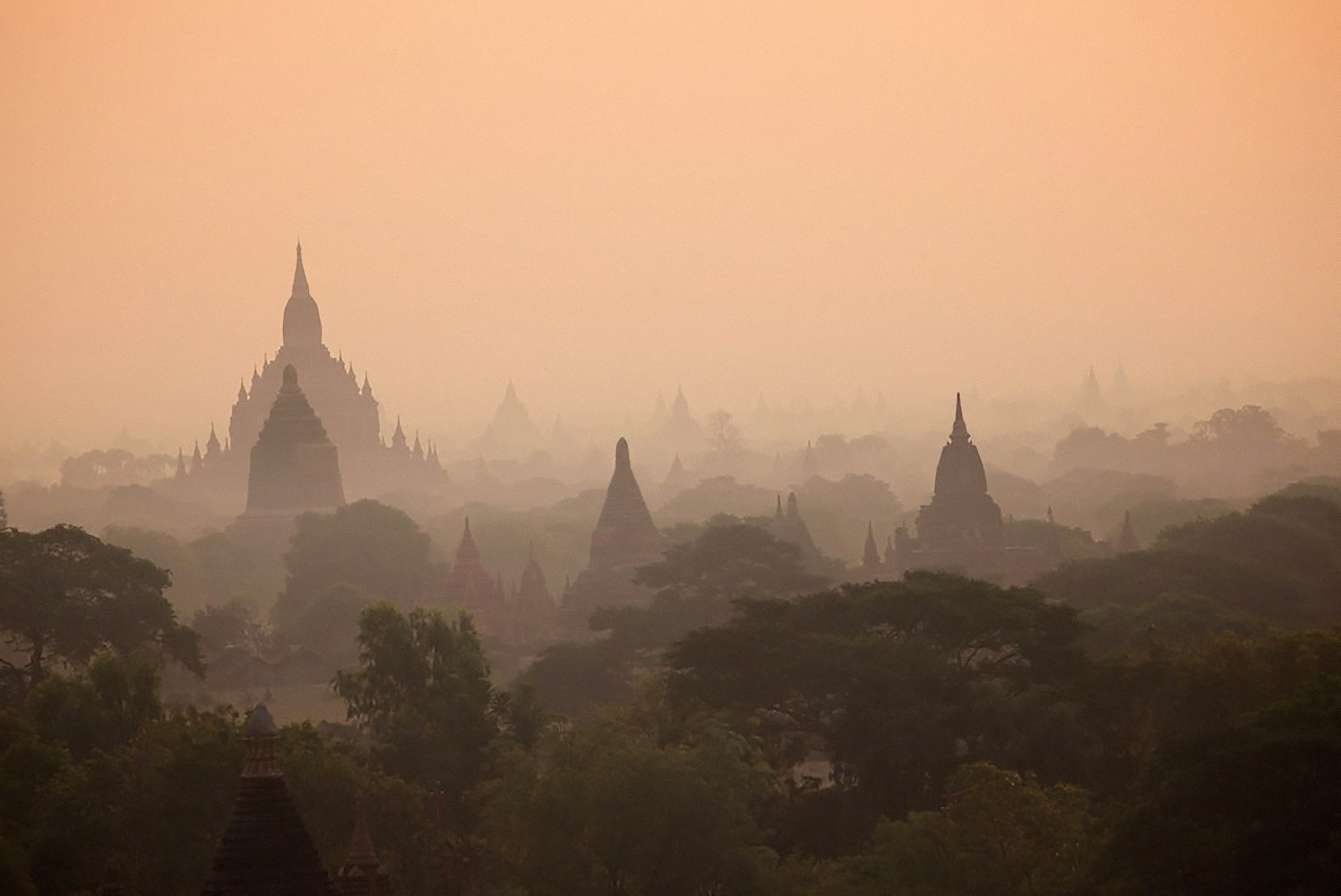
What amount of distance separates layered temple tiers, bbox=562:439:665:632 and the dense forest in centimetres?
2080

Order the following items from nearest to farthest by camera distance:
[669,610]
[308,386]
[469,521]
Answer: [669,610], [469,521], [308,386]

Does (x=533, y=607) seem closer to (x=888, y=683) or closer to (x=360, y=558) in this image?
(x=360, y=558)

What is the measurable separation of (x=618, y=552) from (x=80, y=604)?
28383 mm

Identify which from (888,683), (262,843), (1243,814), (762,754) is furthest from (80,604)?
(1243,814)

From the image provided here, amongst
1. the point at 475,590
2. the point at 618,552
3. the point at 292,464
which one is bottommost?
the point at 475,590

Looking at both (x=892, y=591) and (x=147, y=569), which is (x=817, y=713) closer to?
(x=892, y=591)

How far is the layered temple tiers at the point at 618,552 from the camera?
261 feet

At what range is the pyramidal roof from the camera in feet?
94.4

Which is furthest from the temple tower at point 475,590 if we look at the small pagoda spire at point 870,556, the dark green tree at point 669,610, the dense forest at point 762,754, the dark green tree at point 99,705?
the dark green tree at point 99,705

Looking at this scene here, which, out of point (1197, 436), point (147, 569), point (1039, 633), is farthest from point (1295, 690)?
point (1197, 436)

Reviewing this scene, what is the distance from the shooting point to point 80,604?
57031 mm

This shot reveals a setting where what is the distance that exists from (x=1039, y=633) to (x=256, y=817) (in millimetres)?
21221

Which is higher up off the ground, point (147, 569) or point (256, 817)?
point (147, 569)

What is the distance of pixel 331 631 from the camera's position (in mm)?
77562
